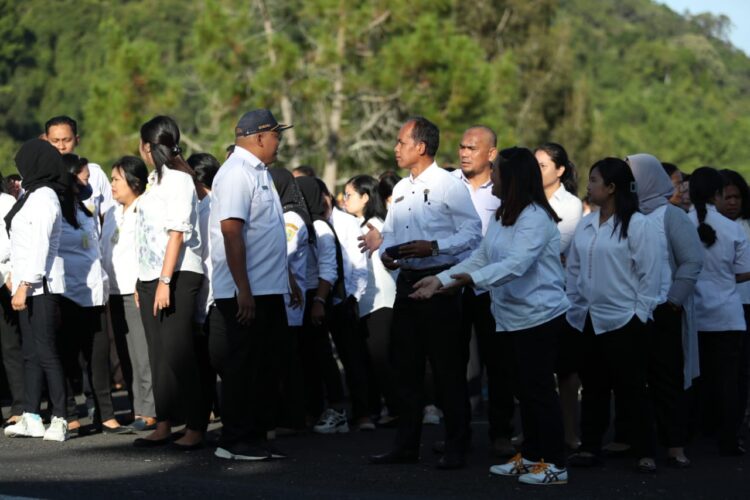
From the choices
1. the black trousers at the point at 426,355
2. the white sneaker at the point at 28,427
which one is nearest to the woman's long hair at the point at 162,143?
the black trousers at the point at 426,355

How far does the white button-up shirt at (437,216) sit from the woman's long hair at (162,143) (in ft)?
5.24

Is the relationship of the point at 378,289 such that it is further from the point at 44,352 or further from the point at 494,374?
the point at 44,352

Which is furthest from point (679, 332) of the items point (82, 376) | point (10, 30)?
point (10, 30)

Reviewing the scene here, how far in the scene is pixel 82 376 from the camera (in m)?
11.8

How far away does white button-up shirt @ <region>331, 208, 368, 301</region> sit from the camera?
33.0ft

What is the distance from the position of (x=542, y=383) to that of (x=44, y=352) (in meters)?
3.73

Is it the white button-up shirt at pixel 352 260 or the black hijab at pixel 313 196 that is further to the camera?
the white button-up shirt at pixel 352 260

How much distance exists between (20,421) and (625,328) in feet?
14.5

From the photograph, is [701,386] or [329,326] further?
[329,326]

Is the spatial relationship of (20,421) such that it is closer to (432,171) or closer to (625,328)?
(432,171)


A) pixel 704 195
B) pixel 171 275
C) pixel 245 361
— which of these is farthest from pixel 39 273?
pixel 704 195

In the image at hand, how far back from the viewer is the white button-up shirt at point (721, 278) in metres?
8.68

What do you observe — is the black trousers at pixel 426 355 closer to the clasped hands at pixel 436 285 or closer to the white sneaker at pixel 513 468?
the white sneaker at pixel 513 468

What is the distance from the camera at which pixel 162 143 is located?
27.2 feet
